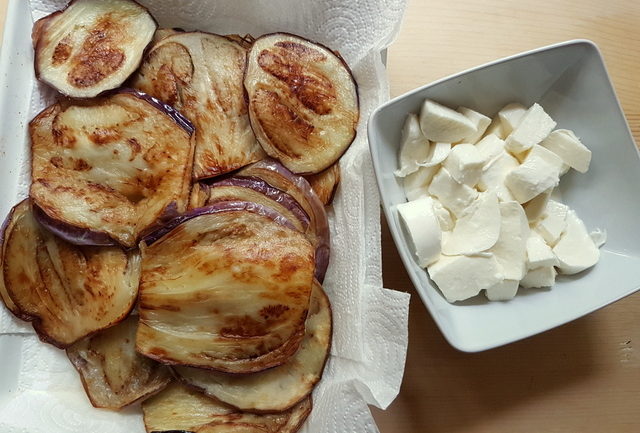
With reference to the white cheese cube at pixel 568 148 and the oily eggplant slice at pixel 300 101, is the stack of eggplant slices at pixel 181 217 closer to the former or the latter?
the oily eggplant slice at pixel 300 101

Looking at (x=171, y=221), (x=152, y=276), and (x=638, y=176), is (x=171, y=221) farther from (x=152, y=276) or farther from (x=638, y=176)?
(x=638, y=176)

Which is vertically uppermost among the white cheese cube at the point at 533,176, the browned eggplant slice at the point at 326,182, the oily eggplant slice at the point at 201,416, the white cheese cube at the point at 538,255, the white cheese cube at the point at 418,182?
the white cheese cube at the point at 533,176

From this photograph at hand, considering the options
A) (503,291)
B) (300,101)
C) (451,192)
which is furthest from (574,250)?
(300,101)

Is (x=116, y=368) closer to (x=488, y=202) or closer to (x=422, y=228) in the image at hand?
(x=422, y=228)

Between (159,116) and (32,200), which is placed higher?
(159,116)

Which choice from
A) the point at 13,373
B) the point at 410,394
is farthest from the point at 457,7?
the point at 13,373

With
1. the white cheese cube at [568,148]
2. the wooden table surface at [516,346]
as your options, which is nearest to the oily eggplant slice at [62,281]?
the wooden table surface at [516,346]
